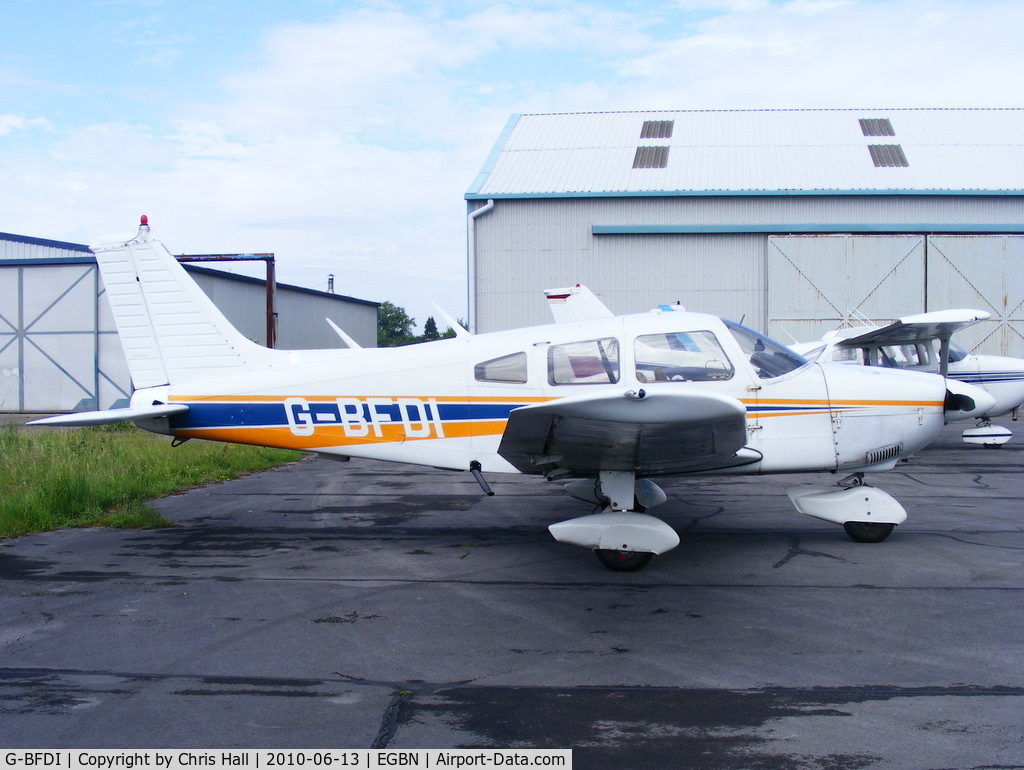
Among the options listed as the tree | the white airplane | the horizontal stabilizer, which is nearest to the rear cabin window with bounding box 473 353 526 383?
the horizontal stabilizer

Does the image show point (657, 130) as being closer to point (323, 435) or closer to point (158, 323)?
point (158, 323)

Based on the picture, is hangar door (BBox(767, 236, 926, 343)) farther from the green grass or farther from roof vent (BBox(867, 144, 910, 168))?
the green grass

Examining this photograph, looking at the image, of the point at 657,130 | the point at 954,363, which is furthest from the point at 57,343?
the point at 954,363

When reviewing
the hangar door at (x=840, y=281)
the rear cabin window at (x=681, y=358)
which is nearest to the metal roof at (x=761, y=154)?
the hangar door at (x=840, y=281)

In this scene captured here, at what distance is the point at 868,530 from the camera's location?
7.27 metres

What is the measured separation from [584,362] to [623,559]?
5.26 ft

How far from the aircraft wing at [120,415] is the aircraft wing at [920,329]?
11.4 m

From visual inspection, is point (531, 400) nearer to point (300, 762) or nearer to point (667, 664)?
point (667, 664)

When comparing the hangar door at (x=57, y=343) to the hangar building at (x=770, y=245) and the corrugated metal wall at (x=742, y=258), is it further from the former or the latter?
the corrugated metal wall at (x=742, y=258)

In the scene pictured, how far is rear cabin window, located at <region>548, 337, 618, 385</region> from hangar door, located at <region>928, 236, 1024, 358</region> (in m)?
19.2

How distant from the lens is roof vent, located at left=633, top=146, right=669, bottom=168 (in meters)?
24.3

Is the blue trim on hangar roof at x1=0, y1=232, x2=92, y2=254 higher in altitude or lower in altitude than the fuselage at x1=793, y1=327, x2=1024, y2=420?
higher

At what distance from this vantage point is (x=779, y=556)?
694cm

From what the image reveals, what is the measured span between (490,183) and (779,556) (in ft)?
59.7
